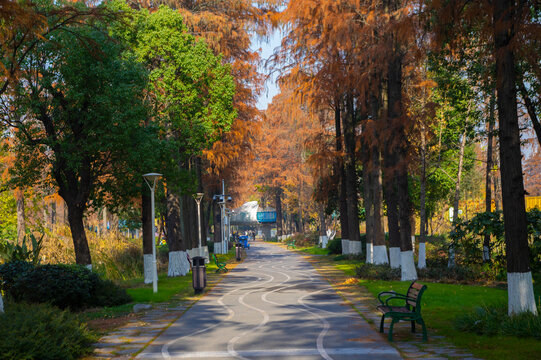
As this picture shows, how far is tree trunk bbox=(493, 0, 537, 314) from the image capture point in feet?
41.3

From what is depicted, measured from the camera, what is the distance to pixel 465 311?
48.5ft

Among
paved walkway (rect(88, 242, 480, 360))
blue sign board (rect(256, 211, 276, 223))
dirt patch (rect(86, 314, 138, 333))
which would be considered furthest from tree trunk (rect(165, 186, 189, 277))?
blue sign board (rect(256, 211, 276, 223))

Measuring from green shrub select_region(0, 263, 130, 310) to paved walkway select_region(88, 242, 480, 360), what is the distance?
209 centimetres

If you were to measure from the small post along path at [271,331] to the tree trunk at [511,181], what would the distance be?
310 centimetres

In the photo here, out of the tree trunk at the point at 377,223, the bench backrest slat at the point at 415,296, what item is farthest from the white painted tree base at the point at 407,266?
the bench backrest slat at the point at 415,296

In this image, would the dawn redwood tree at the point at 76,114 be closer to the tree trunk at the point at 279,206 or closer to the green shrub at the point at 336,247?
the green shrub at the point at 336,247

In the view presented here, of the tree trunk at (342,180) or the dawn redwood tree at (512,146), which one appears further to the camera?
the tree trunk at (342,180)

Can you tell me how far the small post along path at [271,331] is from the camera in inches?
416

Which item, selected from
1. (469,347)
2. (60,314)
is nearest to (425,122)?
(469,347)

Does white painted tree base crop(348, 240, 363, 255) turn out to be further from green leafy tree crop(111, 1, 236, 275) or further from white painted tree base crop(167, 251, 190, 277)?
white painted tree base crop(167, 251, 190, 277)

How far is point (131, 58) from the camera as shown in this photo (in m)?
24.0

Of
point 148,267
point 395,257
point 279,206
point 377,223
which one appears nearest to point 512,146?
point 395,257

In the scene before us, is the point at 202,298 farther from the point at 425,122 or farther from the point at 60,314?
the point at 425,122

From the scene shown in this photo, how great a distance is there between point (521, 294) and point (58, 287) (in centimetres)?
1165
